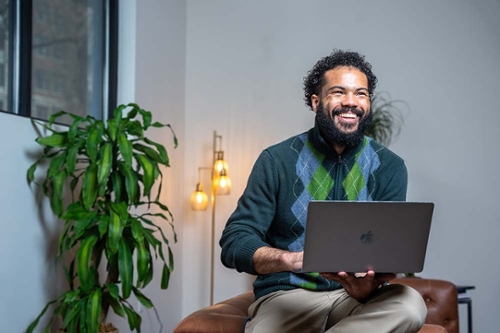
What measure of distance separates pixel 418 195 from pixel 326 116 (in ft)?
7.75

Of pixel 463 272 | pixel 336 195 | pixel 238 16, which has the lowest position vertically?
pixel 463 272

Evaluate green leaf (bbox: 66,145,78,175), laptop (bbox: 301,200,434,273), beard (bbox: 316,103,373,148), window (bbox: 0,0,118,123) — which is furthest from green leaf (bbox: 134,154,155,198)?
laptop (bbox: 301,200,434,273)

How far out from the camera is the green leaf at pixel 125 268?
2.82 meters

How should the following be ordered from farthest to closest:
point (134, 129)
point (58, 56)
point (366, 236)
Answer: point (58, 56) → point (134, 129) → point (366, 236)

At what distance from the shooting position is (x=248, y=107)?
15.1 feet

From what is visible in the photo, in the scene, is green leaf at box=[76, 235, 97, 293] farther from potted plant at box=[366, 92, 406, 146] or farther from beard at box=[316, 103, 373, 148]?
potted plant at box=[366, 92, 406, 146]

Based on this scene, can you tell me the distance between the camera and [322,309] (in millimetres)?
1947

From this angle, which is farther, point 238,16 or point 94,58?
point 238,16

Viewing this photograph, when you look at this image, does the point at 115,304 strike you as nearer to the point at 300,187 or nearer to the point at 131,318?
the point at 131,318

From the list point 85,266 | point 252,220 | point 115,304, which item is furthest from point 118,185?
point 252,220

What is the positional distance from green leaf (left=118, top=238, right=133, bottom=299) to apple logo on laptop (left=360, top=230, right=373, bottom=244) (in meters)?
1.52

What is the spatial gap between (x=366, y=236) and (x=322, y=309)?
45 cm

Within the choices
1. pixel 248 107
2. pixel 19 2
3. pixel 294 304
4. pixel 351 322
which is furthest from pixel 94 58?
pixel 351 322

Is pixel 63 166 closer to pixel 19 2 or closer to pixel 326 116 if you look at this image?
pixel 19 2
